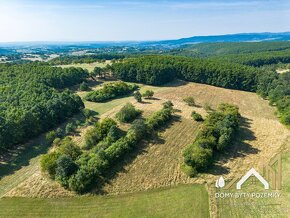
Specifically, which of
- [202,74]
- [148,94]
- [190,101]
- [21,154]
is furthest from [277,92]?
[21,154]

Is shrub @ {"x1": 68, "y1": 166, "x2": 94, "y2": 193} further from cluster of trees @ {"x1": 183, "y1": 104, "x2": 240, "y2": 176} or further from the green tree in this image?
the green tree

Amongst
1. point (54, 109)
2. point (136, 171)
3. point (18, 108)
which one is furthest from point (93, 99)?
point (136, 171)

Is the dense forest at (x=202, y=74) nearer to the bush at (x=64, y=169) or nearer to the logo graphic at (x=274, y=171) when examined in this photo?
the logo graphic at (x=274, y=171)

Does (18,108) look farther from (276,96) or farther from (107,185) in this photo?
(276,96)

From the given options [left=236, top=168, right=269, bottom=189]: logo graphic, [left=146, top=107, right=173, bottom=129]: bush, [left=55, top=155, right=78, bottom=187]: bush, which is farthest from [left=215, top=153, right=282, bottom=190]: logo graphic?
[left=55, top=155, right=78, bottom=187]: bush

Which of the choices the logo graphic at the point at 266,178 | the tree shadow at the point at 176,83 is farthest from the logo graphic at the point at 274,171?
the tree shadow at the point at 176,83

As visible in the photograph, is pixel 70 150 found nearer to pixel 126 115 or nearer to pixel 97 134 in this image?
pixel 97 134
